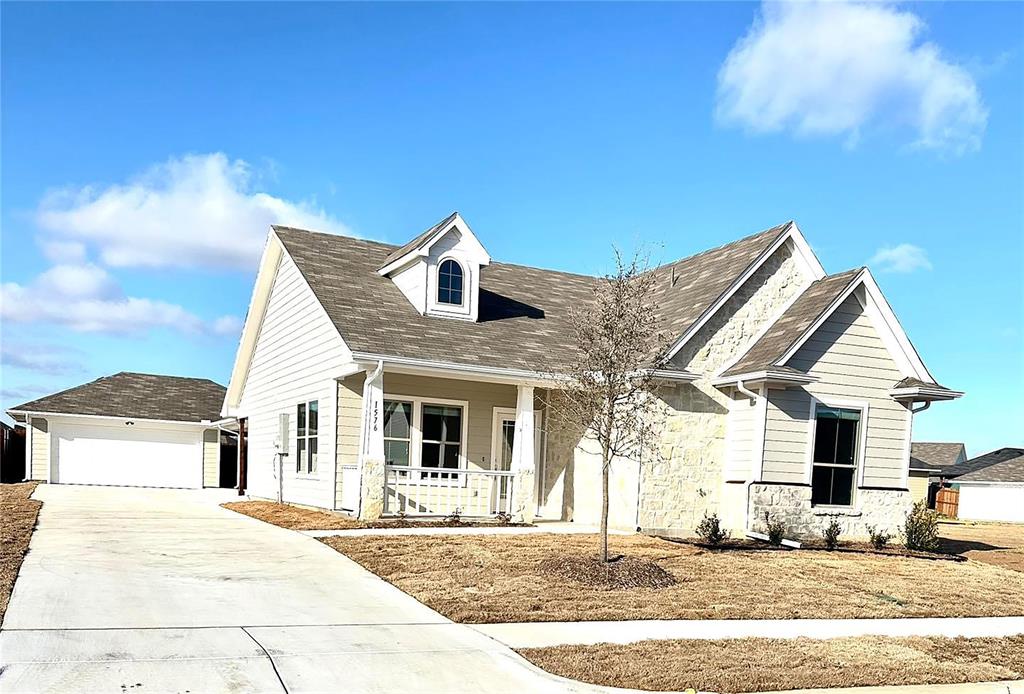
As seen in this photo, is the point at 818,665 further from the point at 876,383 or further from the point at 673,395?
the point at 876,383

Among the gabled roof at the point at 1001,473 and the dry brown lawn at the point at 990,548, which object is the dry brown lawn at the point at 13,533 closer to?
the dry brown lawn at the point at 990,548

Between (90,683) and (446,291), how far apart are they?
13605 millimetres

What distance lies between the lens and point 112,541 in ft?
41.3

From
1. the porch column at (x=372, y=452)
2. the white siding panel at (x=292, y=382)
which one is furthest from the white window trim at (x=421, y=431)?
the porch column at (x=372, y=452)

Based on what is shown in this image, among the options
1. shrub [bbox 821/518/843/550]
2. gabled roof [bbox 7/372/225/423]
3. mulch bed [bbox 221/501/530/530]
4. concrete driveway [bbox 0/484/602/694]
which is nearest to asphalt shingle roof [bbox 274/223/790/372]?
mulch bed [bbox 221/501/530/530]

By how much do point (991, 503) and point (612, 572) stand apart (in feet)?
121

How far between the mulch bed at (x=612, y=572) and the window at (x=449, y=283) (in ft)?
27.7

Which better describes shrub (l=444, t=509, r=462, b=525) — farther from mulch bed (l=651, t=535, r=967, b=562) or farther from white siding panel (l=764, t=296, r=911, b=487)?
white siding panel (l=764, t=296, r=911, b=487)

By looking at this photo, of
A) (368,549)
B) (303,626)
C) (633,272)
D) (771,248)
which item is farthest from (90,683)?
(771,248)

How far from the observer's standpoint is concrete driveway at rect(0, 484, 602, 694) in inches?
246

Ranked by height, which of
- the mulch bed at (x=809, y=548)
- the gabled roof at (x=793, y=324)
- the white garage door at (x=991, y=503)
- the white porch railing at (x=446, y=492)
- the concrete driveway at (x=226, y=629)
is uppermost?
the gabled roof at (x=793, y=324)

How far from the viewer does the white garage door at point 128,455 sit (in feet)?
97.2

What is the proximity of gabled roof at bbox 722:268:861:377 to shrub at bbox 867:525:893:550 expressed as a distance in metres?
3.68

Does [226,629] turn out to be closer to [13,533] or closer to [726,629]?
[726,629]
